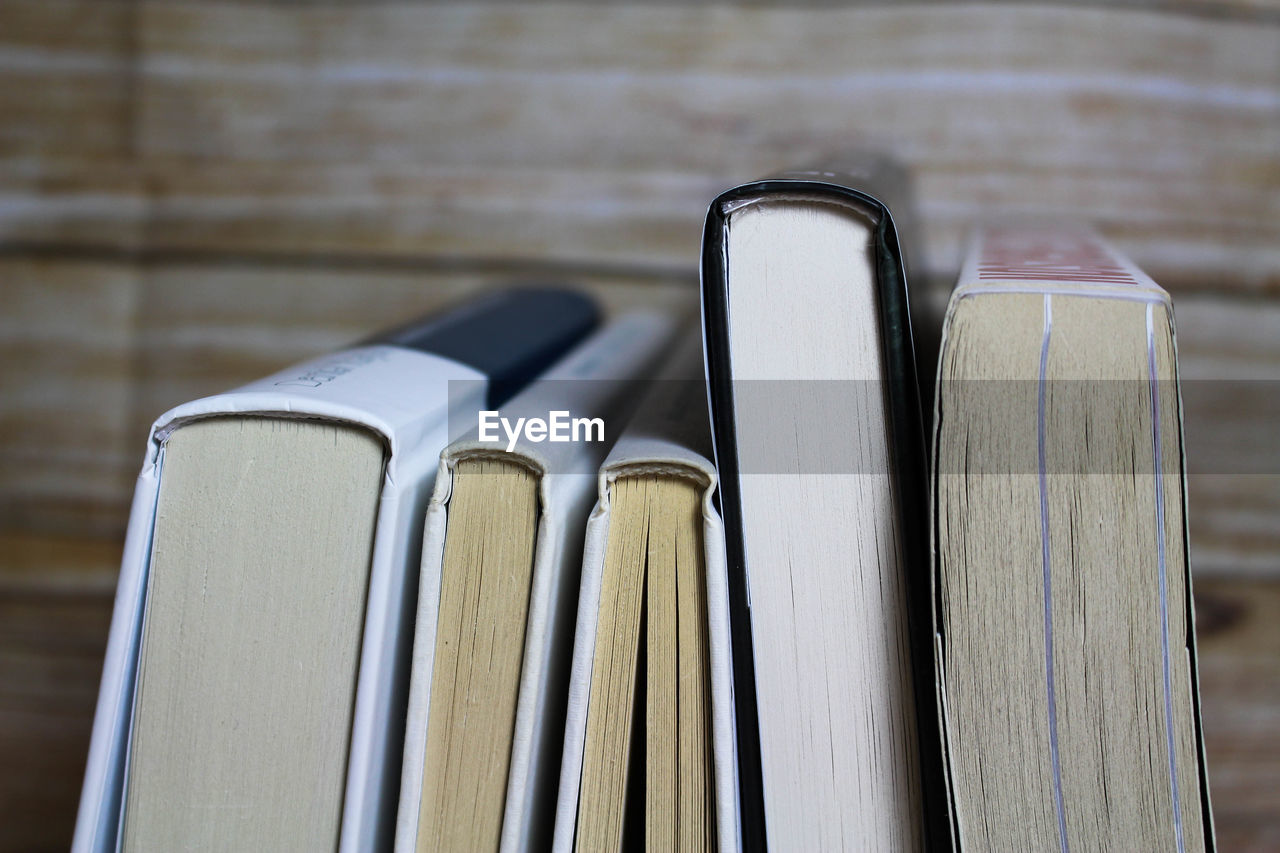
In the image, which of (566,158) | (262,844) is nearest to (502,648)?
(262,844)

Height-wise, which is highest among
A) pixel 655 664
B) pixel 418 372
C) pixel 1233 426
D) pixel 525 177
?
pixel 525 177

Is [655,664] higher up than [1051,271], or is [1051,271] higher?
[1051,271]

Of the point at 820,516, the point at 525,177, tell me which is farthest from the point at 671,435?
the point at 525,177

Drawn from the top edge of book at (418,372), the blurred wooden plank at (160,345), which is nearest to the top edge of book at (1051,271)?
the top edge of book at (418,372)

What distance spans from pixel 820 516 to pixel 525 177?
48cm

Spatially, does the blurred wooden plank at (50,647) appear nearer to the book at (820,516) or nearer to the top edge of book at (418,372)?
the top edge of book at (418,372)

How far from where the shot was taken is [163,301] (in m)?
0.74

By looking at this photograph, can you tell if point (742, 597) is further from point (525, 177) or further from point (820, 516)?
point (525, 177)

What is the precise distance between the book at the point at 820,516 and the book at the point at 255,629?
0.13 metres

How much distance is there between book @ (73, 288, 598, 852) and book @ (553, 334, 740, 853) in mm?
75

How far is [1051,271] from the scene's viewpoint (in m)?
0.34

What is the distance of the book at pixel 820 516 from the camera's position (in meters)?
0.33

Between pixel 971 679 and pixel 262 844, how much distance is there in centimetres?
26

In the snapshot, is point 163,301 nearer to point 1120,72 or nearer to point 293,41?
point 293,41
